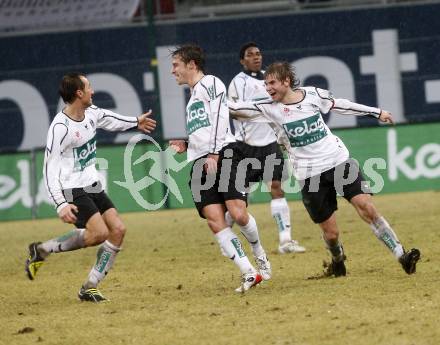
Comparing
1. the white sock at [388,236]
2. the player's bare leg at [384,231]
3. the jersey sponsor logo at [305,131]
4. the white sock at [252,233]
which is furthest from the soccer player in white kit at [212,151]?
the white sock at [388,236]

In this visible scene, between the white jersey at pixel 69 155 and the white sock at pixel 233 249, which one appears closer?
the white jersey at pixel 69 155

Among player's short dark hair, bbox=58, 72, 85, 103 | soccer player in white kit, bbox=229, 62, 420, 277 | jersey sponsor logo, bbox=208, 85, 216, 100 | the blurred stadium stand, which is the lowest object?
soccer player in white kit, bbox=229, 62, 420, 277

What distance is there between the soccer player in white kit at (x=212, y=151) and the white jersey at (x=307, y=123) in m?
0.46

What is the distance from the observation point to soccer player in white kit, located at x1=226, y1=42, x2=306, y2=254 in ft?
45.2

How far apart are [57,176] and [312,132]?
7.75 feet

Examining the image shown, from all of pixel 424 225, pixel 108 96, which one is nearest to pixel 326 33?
pixel 108 96

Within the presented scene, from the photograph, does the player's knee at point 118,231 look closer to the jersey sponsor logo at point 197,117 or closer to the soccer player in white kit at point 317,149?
the jersey sponsor logo at point 197,117

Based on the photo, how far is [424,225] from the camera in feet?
50.3

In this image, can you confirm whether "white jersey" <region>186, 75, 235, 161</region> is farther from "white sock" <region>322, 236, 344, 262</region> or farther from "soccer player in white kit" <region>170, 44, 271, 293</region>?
"white sock" <region>322, 236, 344, 262</region>

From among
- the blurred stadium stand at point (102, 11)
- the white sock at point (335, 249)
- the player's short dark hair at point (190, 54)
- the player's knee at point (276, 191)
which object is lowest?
the white sock at point (335, 249)

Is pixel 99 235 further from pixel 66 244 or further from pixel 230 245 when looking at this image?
pixel 230 245

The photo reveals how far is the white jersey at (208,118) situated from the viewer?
10164 millimetres

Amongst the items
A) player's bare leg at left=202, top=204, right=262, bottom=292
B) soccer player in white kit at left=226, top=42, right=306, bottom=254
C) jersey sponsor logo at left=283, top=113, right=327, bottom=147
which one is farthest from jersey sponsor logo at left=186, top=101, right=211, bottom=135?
soccer player in white kit at left=226, top=42, right=306, bottom=254

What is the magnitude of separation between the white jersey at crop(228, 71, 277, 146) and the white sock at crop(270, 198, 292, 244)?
2.58 feet
